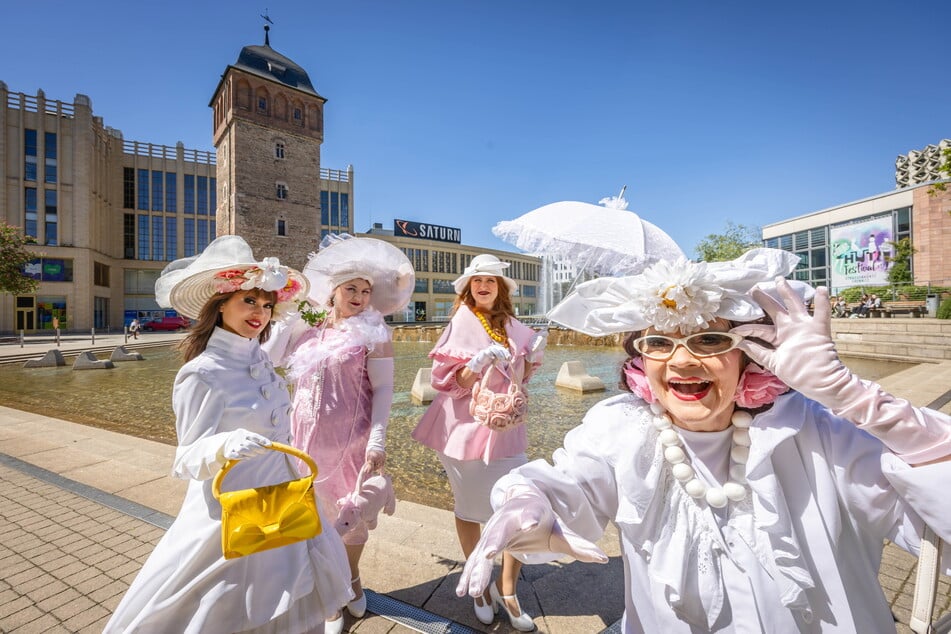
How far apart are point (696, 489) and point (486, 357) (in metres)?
1.51

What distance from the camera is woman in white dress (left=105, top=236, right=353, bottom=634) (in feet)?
5.05

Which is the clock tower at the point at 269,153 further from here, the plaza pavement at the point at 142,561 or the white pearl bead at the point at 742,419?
Result: the white pearl bead at the point at 742,419

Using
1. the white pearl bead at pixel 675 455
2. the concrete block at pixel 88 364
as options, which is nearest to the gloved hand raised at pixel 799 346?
the white pearl bead at pixel 675 455

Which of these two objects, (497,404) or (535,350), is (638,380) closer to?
(497,404)

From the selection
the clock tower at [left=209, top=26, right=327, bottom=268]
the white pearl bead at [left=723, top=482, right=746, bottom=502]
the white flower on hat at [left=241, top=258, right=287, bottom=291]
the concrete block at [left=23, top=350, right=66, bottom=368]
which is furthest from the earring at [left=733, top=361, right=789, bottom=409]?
the clock tower at [left=209, top=26, right=327, bottom=268]

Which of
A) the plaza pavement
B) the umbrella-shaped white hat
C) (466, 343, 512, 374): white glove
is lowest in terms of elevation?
the plaza pavement

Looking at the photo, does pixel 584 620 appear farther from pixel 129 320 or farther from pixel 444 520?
pixel 129 320

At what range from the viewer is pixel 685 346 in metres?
1.35

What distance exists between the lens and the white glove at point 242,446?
4.85 feet

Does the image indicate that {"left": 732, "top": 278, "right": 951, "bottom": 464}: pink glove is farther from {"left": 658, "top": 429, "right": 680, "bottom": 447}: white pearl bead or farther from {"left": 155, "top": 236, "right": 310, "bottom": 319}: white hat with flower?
{"left": 155, "top": 236, "right": 310, "bottom": 319}: white hat with flower

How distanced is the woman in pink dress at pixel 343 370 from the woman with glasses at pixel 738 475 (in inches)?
53.6

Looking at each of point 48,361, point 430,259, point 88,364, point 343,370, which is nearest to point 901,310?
point 343,370

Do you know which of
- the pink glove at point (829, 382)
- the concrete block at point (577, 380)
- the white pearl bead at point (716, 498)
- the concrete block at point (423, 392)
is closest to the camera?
the pink glove at point (829, 382)

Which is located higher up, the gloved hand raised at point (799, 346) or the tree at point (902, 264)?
the tree at point (902, 264)
